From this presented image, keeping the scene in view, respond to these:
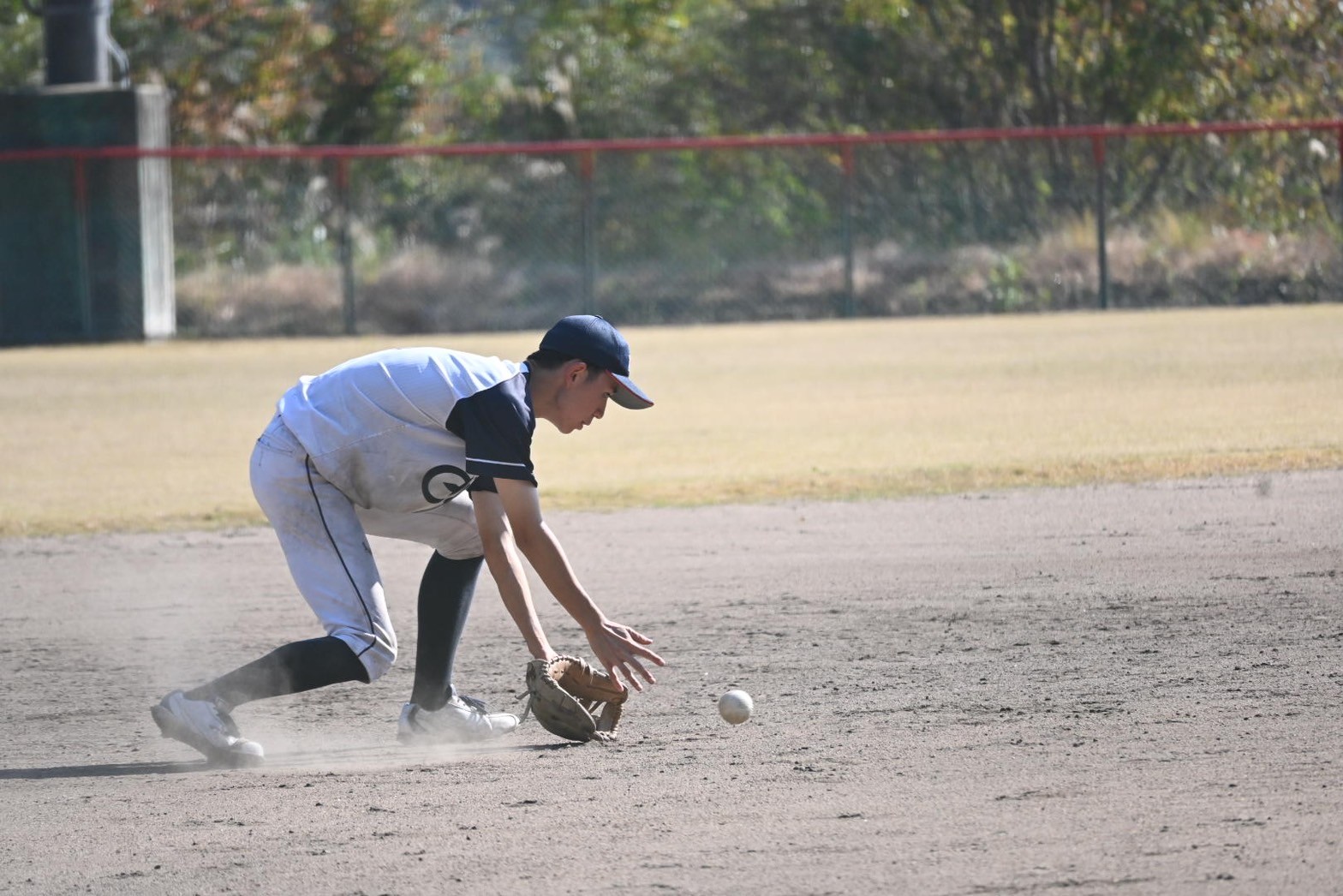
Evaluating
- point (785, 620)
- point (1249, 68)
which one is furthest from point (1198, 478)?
point (1249, 68)

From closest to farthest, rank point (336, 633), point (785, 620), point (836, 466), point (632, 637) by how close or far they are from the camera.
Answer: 1. point (632, 637)
2. point (336, 633)
3. point (785, 620)
4. point (836, 466)

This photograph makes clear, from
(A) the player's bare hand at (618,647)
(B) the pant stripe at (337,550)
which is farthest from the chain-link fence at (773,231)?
(A) the player's bare hand at (618,647)

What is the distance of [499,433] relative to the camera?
175 inches

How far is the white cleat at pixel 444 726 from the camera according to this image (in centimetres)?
519

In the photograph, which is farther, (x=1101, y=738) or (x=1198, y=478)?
(x=1198, y=478)

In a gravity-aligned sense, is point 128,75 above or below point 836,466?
above

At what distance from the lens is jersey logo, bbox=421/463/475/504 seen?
4785 millimetres

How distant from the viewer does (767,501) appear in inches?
381

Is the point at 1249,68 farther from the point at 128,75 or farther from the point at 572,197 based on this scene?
the point at 128,75

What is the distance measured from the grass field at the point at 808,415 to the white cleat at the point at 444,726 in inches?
177

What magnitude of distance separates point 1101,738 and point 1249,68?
73.5ft

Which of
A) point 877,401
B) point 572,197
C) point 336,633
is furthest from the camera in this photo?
point 572,197

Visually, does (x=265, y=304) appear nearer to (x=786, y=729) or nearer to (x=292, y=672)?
(x=292, y=672)

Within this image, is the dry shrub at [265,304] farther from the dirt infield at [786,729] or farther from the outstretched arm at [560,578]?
the outstretched arm at [560,578]
